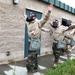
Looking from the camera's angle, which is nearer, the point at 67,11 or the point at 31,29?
the point at 31,29

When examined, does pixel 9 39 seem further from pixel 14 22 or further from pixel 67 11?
pixel 67 11

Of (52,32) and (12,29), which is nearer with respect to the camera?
(52,32)

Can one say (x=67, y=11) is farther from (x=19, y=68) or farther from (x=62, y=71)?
(x=62, y=71)

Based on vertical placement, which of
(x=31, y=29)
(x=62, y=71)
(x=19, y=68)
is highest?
(x=31, y=29)

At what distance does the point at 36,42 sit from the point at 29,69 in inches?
32.4

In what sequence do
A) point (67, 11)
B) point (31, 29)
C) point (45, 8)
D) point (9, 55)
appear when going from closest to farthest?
point (31, 29), point (9, 55), point (45, 8), point (67, 11)

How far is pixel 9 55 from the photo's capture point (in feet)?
28.3

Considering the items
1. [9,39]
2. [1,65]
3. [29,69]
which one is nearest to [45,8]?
[9,39]

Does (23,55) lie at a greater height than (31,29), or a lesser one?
lesser

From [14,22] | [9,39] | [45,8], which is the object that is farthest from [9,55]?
[45,8]

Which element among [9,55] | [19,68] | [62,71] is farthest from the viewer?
[9,55]

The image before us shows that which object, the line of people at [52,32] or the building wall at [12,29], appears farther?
the building wall at [12,29]

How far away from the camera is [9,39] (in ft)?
28.3

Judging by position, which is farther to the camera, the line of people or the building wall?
the building wall
